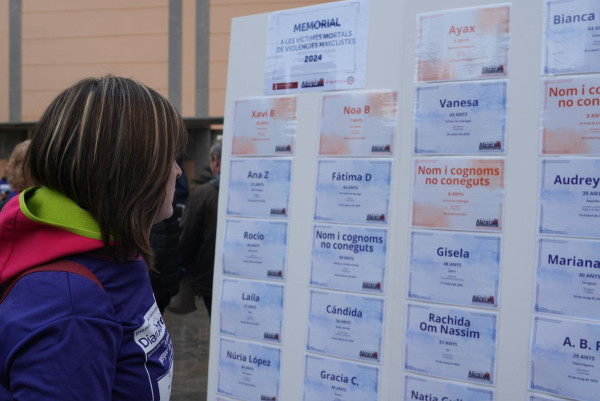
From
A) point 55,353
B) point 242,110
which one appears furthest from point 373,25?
point 55,353

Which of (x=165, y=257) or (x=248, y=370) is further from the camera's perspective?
(x=165, y=257)

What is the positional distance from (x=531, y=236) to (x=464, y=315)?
0.36 metres

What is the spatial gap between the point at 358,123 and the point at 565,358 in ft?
3.66

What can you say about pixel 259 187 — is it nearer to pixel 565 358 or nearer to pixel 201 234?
pixel 565 358

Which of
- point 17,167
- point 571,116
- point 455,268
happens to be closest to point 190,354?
point 17,167

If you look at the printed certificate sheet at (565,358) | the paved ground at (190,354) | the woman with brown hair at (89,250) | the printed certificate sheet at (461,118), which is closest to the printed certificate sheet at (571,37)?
the printed certificate sheet at (461,118)

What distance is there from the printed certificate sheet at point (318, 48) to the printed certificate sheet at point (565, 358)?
3.74 feet

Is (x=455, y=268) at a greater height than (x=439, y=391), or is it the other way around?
(x=455, y=268)

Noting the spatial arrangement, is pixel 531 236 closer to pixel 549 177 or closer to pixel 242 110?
pixel 549 177

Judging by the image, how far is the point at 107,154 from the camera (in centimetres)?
105

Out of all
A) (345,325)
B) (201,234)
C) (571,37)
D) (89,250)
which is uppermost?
(571,37)

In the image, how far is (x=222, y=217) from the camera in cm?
263

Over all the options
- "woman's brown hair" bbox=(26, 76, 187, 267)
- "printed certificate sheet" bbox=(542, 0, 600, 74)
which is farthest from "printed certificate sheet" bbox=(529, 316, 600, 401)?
"woman's brown hair" bbox=(26, 76, 187, 267)

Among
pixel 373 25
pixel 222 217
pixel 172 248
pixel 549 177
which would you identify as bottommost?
pixel 172 248
